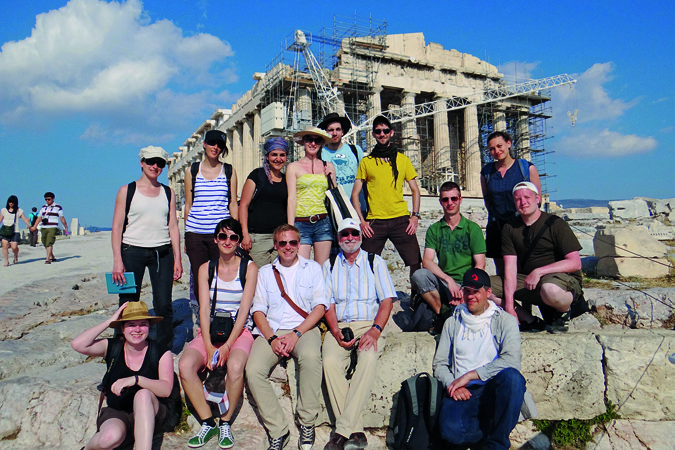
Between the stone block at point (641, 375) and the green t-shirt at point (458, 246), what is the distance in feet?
4.78

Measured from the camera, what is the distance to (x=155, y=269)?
473cm

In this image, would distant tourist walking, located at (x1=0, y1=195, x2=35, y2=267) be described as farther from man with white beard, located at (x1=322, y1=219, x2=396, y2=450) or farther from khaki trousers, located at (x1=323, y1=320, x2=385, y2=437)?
khaki trousers, located at (x1=323, y1=320, x2=385, y2=437)

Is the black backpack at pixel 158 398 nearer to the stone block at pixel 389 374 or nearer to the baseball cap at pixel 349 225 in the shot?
the stone block at pixel 389 374

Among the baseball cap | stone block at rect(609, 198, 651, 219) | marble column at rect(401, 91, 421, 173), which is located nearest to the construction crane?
marble column at rect(401, 91, 421, 173)

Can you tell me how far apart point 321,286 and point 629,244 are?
6.89 meters

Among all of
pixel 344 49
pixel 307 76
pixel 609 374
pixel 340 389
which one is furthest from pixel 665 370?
pixel 344 49

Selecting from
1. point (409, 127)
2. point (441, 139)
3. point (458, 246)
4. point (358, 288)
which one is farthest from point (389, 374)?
point (441, 139)

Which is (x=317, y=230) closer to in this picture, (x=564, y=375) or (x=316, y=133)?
(x=316, y=133)

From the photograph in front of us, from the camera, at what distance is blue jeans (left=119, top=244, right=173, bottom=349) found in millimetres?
4617

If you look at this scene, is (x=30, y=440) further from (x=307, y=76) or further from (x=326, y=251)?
(x=307, y=76)

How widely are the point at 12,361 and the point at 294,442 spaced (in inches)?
124

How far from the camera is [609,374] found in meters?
4.29

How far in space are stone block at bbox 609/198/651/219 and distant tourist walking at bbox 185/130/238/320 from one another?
69.4 feet

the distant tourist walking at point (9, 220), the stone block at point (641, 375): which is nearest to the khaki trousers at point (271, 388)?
the stone block at point (641, 375)
